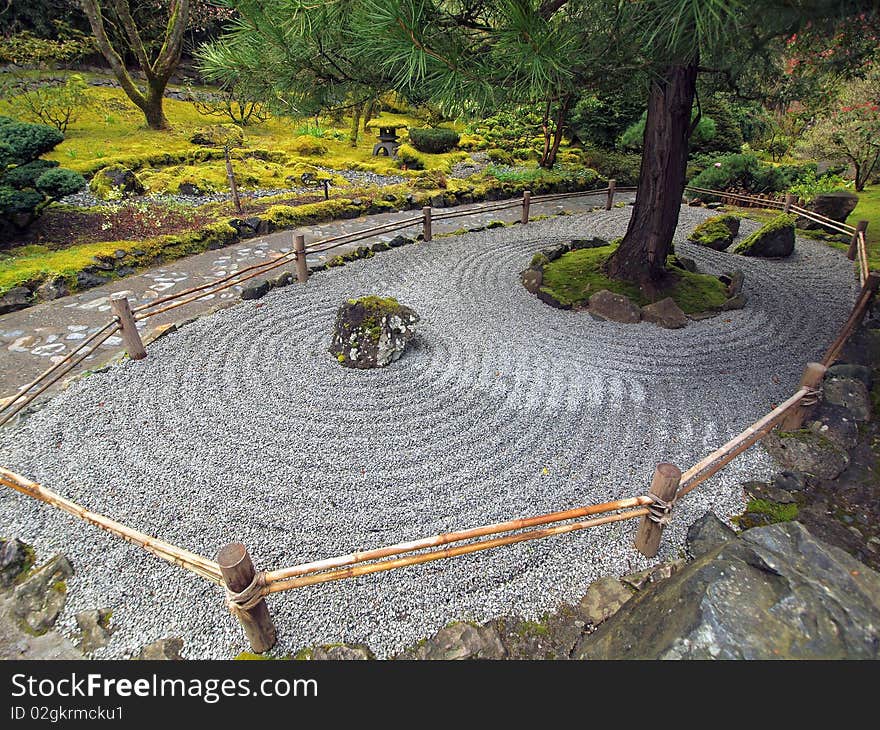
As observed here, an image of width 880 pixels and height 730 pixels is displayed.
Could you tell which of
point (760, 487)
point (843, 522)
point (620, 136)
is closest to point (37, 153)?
point (760, 487)

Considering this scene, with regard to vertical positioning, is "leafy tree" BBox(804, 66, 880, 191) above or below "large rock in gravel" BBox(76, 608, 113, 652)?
above

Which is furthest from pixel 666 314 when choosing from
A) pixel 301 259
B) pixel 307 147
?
pixel 307 147

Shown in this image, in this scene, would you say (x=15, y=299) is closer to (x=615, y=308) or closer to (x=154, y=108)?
(x=615, y=308)

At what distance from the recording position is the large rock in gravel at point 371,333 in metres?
5.21

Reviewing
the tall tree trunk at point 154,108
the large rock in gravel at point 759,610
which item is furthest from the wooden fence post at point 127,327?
the tall tree trunk at point 154,108

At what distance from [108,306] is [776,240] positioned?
11.5 m

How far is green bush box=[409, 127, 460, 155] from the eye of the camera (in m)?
16.1

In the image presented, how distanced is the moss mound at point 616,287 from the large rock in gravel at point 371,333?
269cm

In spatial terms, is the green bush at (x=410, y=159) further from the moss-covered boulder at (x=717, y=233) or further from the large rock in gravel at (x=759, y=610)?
the large rock in gravel at (x=759, y=610)

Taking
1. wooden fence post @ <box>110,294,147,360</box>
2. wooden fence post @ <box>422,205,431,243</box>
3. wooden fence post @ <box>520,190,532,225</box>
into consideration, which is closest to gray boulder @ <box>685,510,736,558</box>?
wooden fence post @ <box>110,294,147,360</box>

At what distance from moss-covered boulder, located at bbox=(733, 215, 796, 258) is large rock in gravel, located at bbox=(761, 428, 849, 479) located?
647cm

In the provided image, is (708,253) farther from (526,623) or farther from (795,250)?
(526,623)

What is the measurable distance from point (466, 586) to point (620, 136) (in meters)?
17.4

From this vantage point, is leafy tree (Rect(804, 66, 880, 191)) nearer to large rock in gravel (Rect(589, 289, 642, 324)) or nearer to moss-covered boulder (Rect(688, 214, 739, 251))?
moss-covered boulder (Rect(688, 214, 739, 251))
